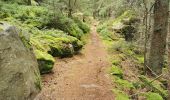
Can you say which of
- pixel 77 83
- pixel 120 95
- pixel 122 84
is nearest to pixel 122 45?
pixel 122 84

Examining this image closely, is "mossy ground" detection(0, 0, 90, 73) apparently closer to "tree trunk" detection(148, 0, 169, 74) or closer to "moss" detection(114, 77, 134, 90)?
"moss" detection(114, 77, 134, 90)

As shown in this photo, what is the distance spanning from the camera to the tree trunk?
1249cm

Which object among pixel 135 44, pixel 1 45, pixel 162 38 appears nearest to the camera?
pixel 1 45

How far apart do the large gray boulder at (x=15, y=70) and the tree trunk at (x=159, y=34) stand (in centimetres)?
727

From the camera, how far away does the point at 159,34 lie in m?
12.8

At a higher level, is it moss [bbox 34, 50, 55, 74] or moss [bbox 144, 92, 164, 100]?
moss [bbox 34, 50, 55, 74]

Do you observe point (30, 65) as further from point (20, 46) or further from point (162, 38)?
point (162, 38)

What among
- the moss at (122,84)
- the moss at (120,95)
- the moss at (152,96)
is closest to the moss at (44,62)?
the moss at (122,84)

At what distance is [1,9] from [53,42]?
6732 mm

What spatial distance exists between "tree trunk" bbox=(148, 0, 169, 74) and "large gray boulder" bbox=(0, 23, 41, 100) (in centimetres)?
727

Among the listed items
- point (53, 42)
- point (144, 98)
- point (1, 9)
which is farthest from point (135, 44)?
point (144, 98)

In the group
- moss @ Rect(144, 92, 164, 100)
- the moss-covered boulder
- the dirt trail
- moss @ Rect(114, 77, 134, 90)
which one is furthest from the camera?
the moss-covered boulder

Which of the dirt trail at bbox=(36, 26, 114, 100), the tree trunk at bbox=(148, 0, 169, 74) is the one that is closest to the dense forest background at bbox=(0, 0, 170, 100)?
the tree trunk at bbox=(148, 0, 169, 74)

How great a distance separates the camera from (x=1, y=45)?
643cm
